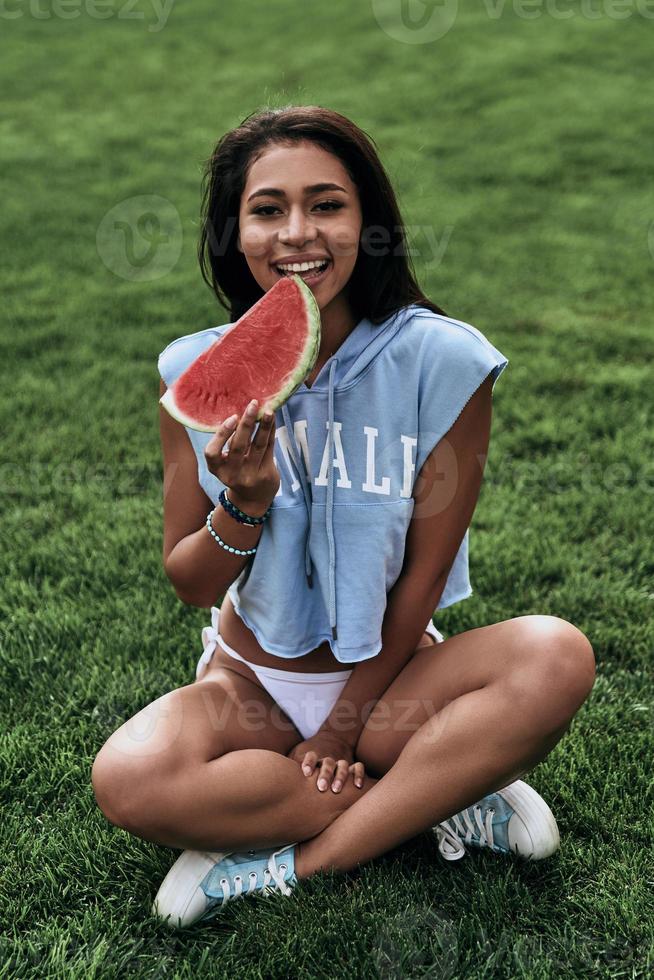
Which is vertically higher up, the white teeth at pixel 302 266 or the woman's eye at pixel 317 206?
the woman's eye at pixel 317 206

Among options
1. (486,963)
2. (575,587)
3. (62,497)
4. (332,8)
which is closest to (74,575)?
(62,497)

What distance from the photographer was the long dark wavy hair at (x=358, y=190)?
8.49 ft

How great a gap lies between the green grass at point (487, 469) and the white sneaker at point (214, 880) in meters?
0.05

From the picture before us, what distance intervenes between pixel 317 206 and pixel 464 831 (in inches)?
66.4

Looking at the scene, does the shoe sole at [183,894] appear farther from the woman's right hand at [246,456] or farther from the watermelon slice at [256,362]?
the watermelon slice at [256,362]

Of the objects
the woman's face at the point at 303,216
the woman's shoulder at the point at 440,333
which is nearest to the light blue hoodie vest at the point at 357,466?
the woman's shoulder at the point at 440,333

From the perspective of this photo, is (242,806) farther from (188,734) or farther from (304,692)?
(304,692)

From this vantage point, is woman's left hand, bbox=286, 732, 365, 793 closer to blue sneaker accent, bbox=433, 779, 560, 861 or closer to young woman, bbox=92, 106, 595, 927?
young woman, bbox=92, 106, 595, 927

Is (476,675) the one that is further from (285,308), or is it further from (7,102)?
(7,102)

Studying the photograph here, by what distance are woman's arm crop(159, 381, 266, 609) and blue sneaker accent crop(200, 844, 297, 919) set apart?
0.67 m

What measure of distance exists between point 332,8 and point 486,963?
12598 mm

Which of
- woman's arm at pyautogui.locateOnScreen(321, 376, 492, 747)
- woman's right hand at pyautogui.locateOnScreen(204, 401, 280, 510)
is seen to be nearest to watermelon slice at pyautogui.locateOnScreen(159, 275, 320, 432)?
woman's right hand at pyautogui.locateOnScreen(204, 401, 280, 510)

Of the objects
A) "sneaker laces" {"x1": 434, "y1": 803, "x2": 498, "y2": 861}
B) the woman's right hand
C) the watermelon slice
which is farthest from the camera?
"sneaker laces" {"x1": 434, "y1": 803, "x2": 498, "y2": 861}

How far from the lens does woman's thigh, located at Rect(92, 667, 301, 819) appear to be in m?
2.44
